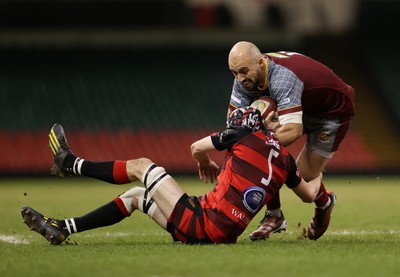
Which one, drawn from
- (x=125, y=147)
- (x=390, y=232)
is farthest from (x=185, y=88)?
(x=390, y=232)

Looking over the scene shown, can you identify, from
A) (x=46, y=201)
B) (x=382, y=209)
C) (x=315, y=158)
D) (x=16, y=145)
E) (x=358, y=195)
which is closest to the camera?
(x=315, y=158)

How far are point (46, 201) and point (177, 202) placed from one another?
24.3 ft

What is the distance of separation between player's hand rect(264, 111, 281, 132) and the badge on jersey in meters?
0.83

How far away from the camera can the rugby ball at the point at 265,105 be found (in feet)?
26.0

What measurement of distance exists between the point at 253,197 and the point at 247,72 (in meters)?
1.26

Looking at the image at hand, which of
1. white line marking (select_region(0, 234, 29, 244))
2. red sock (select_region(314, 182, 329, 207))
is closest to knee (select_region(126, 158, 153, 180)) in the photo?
white line marking (select_region(0, 234, 29, 244))

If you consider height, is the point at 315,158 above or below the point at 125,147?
above

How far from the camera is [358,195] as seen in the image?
16.3m

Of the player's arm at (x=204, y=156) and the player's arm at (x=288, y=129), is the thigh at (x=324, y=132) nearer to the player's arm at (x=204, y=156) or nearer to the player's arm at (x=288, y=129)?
the player's arm at (x=288, y=129)

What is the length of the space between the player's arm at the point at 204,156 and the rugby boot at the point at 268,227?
849 millimetres

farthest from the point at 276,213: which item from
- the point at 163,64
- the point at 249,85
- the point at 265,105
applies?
the point at 163,64

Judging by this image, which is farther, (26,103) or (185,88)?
(185,88)

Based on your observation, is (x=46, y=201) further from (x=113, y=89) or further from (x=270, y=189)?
(x=113, y=89)

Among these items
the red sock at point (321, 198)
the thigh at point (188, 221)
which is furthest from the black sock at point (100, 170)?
the red sock at point (321, 198)
